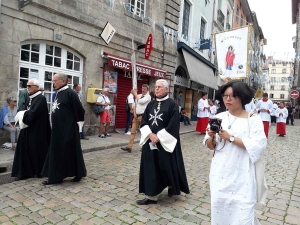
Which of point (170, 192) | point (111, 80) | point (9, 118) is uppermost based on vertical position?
point (111, 80)

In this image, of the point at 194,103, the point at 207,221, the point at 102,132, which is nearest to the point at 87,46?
the point at 102,132

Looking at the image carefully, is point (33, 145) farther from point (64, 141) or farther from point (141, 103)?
point (141, 103)

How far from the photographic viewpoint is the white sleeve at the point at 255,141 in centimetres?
218

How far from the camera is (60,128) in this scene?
4.40 m

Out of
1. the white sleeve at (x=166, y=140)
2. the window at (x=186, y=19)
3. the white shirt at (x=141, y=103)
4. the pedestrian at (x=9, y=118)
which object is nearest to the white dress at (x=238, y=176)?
the white sleeve at (x=166, y=140)

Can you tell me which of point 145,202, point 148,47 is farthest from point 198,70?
point 145,202

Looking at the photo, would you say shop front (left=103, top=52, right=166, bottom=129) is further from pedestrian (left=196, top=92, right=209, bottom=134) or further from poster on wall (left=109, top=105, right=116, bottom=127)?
pedestrian (left=196, top=92, right=209, bottom=134)

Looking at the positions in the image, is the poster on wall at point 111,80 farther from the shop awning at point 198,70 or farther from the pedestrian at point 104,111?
the shop awning at point 198,70

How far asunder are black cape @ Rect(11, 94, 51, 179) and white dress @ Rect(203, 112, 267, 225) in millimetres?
3405

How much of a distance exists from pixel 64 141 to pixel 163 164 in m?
1.75

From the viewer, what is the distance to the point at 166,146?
3678mm

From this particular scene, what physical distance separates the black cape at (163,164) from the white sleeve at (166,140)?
0.06 m

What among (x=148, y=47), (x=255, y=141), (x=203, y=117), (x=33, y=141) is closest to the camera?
(x=255, y=141)

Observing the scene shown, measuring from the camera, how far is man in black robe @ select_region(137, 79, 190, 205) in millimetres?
3684
